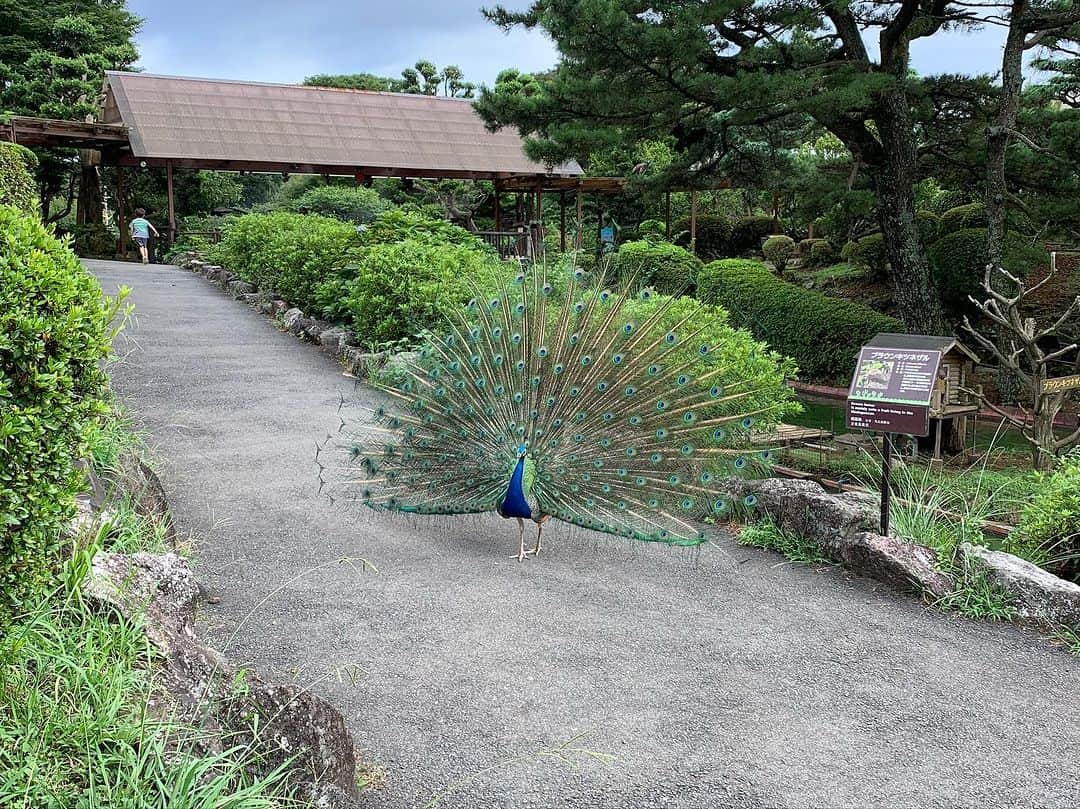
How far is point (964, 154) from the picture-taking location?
53.4 feet

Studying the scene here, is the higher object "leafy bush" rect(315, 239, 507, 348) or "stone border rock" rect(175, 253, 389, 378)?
"leafy bush" rect(315, 239, 507, 348)

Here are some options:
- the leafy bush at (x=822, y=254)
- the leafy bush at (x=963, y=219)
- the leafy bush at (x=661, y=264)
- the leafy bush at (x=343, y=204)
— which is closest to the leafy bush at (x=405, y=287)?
the leafy bush at (x=661, y=264)

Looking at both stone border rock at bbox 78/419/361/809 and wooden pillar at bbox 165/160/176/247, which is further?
wooden pillar at bbox 165/160/176/247

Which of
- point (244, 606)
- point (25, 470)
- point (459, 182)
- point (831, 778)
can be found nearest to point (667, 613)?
point (831, 778)

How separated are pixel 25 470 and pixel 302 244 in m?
12.2

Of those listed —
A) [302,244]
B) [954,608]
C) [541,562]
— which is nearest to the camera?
[954,608]

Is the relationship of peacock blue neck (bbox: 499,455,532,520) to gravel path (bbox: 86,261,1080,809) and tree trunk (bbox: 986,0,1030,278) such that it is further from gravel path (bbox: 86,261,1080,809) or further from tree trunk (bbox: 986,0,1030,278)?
tree trunk (bbox: 986,0,1030,278)

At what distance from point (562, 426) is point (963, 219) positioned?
17481mm

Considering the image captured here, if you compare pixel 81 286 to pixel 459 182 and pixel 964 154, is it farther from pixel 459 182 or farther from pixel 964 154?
pixel 459 182

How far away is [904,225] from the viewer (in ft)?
52.5

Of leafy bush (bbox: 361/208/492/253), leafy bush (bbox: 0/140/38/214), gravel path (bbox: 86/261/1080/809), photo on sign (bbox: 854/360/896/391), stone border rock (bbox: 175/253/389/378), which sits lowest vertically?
gravel path (bbox: 86/261/1080/809)

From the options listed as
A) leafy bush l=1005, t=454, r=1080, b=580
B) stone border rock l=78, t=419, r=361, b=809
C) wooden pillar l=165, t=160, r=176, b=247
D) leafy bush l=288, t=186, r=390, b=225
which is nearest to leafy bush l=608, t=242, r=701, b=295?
leafy bush l=288, t=186, r=390, b=225

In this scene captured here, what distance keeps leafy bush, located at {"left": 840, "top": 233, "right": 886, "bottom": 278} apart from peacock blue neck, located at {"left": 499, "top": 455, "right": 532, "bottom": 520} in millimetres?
18955

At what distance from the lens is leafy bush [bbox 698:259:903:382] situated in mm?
18266
